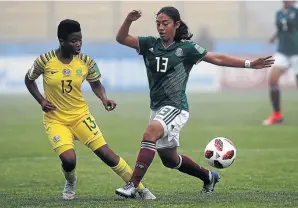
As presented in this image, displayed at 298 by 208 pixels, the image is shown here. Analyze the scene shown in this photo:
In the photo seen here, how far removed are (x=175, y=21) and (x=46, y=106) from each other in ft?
5.35

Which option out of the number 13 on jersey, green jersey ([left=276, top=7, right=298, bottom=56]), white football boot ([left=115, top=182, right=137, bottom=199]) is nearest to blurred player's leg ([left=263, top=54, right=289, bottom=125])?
green jersey ([left=276, top=7, right=298, bottom=56])

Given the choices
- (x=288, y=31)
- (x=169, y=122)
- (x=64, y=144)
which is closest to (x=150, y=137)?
(x=169, y=122)

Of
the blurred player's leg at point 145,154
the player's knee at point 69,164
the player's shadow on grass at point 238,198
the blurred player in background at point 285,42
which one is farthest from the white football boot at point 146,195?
the blurred player in background at point 285,42

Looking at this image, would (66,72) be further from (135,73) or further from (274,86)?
(135,73)

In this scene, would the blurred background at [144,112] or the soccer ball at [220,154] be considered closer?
the soccer ball at [220,154]

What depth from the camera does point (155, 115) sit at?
371 inches

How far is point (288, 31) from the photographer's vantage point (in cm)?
2108

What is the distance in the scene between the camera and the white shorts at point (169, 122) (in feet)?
30.3

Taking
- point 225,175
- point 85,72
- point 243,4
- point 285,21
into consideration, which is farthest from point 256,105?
point 85,72

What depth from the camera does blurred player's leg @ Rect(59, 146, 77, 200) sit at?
9266 millimetres

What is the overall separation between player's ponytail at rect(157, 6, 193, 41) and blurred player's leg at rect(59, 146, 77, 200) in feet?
5.51

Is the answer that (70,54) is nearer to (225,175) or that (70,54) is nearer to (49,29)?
(225,175)

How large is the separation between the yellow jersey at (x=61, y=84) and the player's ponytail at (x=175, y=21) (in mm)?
1069

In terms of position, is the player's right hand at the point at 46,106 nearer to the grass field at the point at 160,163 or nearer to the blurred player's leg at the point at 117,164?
the blurred player's leg at the point at 117,164
